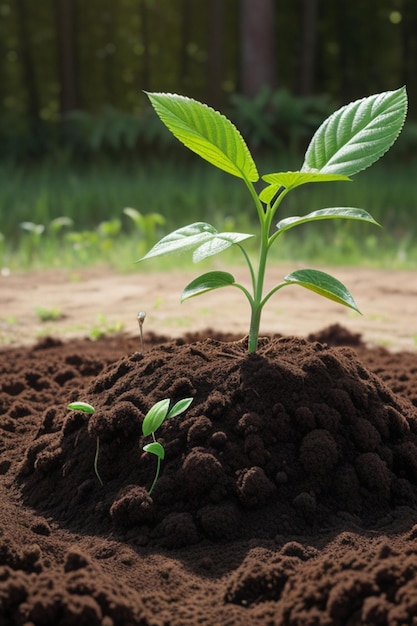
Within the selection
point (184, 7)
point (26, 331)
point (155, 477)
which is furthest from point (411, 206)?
point (184, 7)

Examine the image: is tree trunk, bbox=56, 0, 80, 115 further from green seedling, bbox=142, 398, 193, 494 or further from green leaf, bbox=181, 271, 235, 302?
green seedling, bbox=142, 398, 193, 494

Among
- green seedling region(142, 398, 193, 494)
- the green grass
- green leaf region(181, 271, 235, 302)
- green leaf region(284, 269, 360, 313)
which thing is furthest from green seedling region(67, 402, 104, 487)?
the green grass

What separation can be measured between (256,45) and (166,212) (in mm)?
4635

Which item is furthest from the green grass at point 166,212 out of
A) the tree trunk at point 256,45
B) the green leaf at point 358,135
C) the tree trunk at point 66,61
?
the green leaf at point 358,135

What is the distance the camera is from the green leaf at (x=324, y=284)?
7.50 feet

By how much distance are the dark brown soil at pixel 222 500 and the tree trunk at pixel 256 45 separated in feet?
33.5

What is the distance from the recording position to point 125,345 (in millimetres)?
4273

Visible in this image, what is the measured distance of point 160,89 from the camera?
21.5 meters

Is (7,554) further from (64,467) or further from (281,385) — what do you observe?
(281,385)

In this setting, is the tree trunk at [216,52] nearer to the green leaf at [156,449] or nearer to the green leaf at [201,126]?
the green leaf at [201,126]

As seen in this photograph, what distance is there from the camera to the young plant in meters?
2.31

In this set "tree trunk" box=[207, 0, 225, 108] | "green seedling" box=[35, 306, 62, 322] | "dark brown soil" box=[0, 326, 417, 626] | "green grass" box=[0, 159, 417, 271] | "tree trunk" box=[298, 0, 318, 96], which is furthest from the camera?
"tree trunk" box=[298, 0, 318, 96]

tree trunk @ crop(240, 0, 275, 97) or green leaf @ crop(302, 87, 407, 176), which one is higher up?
tree trunk @ crop(240, 0, 275, 97)

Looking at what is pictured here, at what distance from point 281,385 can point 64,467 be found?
0.72m
